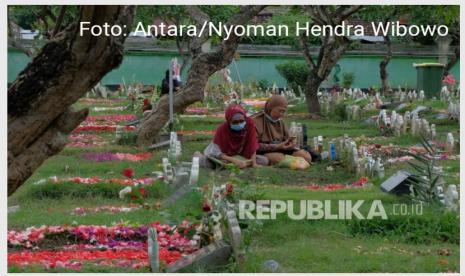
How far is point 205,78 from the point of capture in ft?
57.9

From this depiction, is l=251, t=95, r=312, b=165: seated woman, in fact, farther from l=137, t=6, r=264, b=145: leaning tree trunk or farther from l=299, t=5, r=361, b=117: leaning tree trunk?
l=299, t=5, r=361, b=117: leaning tree trunk

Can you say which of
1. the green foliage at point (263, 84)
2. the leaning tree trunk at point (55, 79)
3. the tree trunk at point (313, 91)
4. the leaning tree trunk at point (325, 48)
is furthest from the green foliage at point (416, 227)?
the green foliage at point (263, 84)

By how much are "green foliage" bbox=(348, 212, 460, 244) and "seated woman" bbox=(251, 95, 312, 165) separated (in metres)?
5.08

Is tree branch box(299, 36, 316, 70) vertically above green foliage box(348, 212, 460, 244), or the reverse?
tree branch box(299, 36, 316, 70)

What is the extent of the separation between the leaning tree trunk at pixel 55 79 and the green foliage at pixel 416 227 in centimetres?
375

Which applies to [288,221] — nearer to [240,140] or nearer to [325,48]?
[240,140]

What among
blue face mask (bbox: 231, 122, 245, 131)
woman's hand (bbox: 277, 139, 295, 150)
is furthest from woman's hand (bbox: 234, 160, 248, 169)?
woman's hand (bbox: 277, 139, 295, 150)

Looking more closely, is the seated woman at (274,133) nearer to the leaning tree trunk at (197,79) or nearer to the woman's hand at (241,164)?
the woman's hand at (241,164)

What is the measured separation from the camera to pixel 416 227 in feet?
29.1

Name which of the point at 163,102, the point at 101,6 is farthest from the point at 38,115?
the point at 163,102

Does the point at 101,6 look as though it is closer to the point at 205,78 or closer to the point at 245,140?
the point at 245,140

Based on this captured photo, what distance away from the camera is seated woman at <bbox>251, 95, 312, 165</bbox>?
14.1m

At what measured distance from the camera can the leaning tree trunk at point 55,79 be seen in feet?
19.7

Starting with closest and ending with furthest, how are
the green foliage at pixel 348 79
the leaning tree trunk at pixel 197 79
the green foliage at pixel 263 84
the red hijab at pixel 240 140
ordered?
the red hijab at pixel 240 140
the leaning tree trunk at pixel 197 79
the green foliage at pixel 348 79
the green foliage at pixel 263 84
